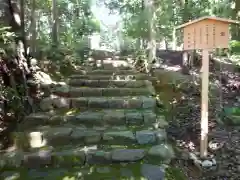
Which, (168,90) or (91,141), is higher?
(168,90)

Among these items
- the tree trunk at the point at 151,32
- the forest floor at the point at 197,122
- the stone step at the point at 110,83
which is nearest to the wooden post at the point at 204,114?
the forest floor at the point at 197,122

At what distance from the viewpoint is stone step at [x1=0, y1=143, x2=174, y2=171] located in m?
3.62

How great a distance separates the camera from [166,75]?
717cm

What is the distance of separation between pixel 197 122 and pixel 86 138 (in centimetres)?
210

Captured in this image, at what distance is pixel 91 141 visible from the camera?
403 cm

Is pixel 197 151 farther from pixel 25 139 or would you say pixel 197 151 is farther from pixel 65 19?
pixel 65 19

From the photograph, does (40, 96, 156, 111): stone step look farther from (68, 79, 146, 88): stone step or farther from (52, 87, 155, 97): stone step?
(68, 79, 146, 88): stone step

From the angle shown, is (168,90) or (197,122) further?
(168,90)

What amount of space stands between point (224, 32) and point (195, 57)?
5.20 metres

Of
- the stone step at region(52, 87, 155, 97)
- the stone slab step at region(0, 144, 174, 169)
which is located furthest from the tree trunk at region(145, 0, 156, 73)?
the stone slab step at region(0, 144, 174, 169)

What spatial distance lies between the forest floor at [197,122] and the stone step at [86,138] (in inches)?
19.8

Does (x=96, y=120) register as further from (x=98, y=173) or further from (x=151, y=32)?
(x=151, y=32)

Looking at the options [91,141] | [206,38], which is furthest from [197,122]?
[91,141]

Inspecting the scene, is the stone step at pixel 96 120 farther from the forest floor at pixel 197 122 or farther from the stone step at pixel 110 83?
the stone step at pixel 110 83
